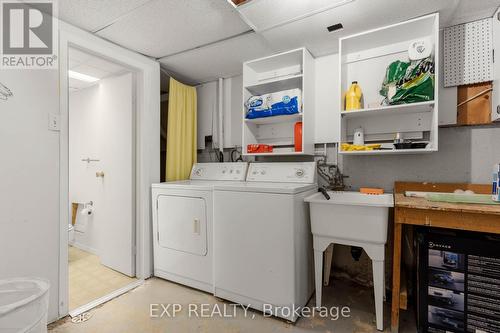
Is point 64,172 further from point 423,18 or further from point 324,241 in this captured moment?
point 423,18

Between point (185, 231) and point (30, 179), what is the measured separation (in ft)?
3.80

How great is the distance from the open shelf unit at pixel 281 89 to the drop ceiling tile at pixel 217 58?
0.37 ft

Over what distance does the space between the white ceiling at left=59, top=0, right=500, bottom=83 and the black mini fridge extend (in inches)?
59.4

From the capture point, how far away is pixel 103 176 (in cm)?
273

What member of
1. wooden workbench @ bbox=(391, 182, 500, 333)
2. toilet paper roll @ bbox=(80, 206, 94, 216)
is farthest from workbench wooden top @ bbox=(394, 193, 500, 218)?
toilet paper roll @ bbox=(80, 206, 94, 216)

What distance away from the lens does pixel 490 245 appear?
1.33 metres

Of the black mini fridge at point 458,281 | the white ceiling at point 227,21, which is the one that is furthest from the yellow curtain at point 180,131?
the black mini fridge at point 458,281

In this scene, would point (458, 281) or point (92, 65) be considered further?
point (92, 65)

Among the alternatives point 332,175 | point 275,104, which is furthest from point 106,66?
point 332,175

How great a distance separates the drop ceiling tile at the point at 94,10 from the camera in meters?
1.59

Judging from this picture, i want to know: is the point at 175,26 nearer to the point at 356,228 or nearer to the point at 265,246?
the point at 265,246

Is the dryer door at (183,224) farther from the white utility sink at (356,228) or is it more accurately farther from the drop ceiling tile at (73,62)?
the drop ceiling tile at (73,62)

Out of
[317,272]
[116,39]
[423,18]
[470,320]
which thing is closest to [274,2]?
[423,18]

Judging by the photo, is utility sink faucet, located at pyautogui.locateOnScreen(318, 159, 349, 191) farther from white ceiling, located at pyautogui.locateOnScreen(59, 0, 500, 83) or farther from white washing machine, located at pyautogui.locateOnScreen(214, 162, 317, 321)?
white ceiling, located at pyautogui.locateOnScreen(59, 0, 500, 83)
